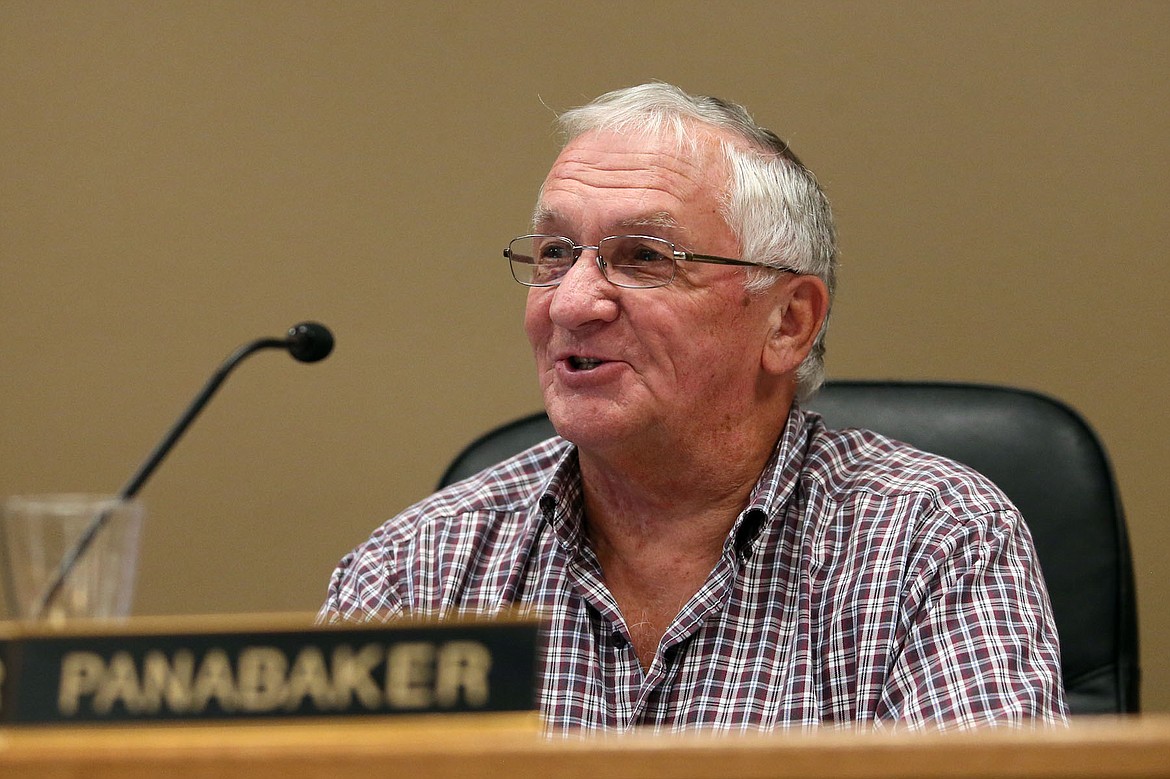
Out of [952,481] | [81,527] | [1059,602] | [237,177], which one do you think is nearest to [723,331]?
[952,481]

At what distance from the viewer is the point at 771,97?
2426mm

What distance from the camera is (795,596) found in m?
1.50

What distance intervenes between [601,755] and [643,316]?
992 millimetres

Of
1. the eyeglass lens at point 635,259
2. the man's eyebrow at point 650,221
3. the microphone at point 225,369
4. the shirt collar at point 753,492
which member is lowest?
the shirt collar at point 753,492

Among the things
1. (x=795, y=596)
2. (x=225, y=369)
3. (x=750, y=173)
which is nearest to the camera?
(x=225, y=369)

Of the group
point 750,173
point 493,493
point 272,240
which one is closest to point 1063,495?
point 750,173

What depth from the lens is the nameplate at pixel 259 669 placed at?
0.67 m

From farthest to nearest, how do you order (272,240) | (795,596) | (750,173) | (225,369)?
1. (272,240)
2. (750,173)
3. (795,596)
4. (225,369)

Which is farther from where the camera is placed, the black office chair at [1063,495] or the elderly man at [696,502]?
the black office chair at [1063,495]

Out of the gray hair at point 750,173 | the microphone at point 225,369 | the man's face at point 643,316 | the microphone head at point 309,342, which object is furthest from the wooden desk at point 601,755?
the gray hair at point 750,173

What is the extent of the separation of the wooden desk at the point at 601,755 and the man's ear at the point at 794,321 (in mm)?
1059

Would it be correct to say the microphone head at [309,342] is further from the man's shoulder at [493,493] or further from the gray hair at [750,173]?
the gray hair at [750,173]

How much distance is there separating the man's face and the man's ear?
0.05 meters

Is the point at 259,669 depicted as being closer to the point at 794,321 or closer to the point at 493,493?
the point at 493,493
